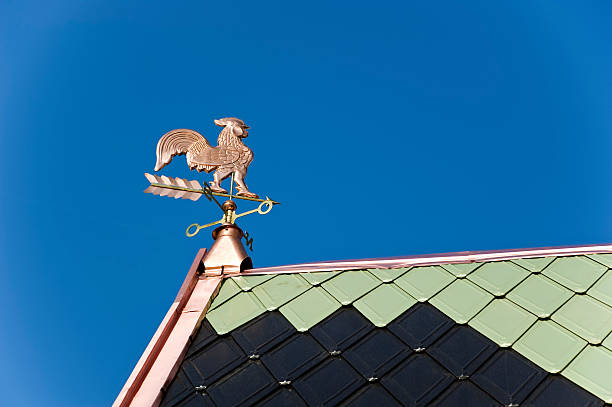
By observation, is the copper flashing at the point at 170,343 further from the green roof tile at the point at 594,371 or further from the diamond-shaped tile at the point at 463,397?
the green roof tile at the point at 594,371

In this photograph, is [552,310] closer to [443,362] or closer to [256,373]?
[443,362]

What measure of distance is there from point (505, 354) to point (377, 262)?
2191mm

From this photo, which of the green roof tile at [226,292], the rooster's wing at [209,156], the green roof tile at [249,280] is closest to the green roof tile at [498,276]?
the green roof tile at [249,280]

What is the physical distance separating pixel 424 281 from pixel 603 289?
1.74m

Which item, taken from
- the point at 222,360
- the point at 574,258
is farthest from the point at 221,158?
the point at 574,258

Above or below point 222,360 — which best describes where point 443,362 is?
below

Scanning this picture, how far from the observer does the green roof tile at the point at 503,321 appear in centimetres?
686

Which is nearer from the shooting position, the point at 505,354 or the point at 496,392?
the point at 496,392

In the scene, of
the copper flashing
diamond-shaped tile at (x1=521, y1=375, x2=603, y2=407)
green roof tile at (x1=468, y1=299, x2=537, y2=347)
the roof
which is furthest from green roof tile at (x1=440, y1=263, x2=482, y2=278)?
the copper flashing

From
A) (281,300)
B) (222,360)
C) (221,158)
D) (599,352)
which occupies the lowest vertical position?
(599,352)

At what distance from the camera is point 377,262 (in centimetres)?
848

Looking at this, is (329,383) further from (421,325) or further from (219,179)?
(219,179)

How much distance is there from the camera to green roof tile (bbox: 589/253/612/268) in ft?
26.9

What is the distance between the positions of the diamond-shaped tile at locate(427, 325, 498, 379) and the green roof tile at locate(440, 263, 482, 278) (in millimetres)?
1145
